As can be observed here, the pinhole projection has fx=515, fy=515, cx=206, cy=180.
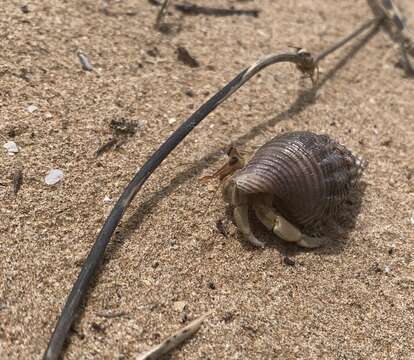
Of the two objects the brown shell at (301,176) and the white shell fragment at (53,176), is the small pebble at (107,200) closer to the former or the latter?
the white shell fragment at (53,176)

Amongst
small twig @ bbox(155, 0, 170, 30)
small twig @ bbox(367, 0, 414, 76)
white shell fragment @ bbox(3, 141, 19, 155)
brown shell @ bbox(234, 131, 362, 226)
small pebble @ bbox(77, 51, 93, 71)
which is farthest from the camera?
small twig @ bbox(367, 0, 414, 76)

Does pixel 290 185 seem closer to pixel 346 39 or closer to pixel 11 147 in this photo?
pixel 11 147

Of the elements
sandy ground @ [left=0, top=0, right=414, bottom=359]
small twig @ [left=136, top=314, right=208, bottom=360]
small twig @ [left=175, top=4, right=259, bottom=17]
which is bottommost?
small twig @ [left=136, top=314, right=208, bottom=360]

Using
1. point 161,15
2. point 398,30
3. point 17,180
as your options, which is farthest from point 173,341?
point 398,30

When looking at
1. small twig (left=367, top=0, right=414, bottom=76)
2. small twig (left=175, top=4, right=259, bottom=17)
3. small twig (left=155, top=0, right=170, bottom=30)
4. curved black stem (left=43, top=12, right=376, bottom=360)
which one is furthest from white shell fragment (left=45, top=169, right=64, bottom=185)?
small twig (left=367, top=0, right=414, bottom=76)

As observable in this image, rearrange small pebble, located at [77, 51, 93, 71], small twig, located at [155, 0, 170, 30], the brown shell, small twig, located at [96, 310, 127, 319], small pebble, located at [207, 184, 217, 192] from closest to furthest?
small twig, located at [96, 310, 127, 319]
the brown shell
small pebble, located at [207, 184, 217, 192]
small pebble, located at [77, 51, 93, 71]
small twig, located at [155, 0, 170, 30]

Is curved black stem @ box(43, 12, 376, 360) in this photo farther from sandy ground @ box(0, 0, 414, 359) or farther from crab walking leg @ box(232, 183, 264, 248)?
crab walking leg @ box(232, 183, 264, 248)

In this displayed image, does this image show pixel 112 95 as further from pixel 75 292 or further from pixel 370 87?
pixel 370 87
